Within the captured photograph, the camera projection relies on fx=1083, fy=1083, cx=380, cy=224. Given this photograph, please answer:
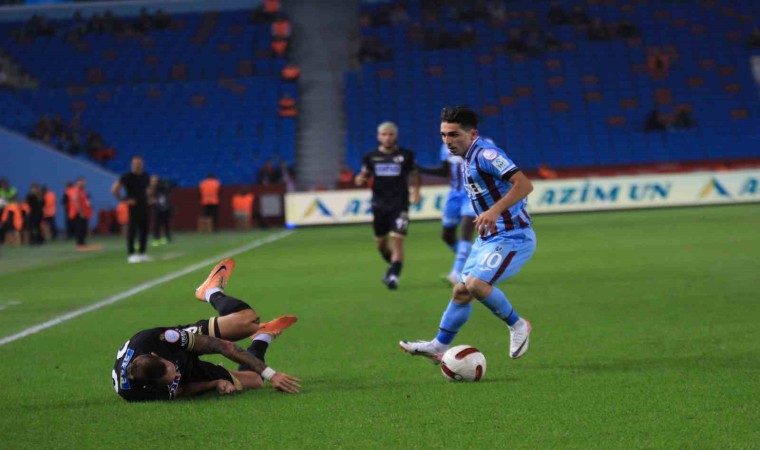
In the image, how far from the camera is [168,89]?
4341 centimetres

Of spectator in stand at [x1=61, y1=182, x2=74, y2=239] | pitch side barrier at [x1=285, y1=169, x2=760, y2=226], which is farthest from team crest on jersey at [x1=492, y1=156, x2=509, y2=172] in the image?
pitch side barrier at [x1=285, y1=169, x2=760, y2=226]

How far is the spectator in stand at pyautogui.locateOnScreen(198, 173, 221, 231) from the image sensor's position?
33.4 m

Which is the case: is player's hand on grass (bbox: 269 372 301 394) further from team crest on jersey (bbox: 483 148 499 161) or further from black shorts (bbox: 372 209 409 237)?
black shorts (bbox: 372 209 409 237)

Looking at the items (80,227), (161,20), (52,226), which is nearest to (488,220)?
(80,227)

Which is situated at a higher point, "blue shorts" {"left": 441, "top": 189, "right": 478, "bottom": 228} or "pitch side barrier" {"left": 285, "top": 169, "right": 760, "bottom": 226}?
"blue shorts" {"left": 441, "top": 189, "right": 478, "bottom": 228}

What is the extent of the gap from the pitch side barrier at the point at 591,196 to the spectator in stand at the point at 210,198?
271 centimetres

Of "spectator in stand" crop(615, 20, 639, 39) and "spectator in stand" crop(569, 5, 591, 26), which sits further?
"spectator in stand" crop(569, 5, 591, 26)

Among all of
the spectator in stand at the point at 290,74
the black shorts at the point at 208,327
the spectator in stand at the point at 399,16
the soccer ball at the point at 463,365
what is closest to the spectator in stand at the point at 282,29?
the spectator in stand at the point at 290,74

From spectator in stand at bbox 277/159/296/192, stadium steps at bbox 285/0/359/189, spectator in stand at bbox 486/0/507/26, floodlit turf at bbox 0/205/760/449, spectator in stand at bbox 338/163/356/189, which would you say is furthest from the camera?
spectator in stand at bbox 486/0/507/26

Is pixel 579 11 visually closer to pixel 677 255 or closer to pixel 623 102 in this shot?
pixel 623 102

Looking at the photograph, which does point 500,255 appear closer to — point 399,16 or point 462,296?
point 462,296

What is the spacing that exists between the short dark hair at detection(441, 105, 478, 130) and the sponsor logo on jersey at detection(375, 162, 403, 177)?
6.35 metres

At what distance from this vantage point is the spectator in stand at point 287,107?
4131cm

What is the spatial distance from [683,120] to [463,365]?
34.1m
